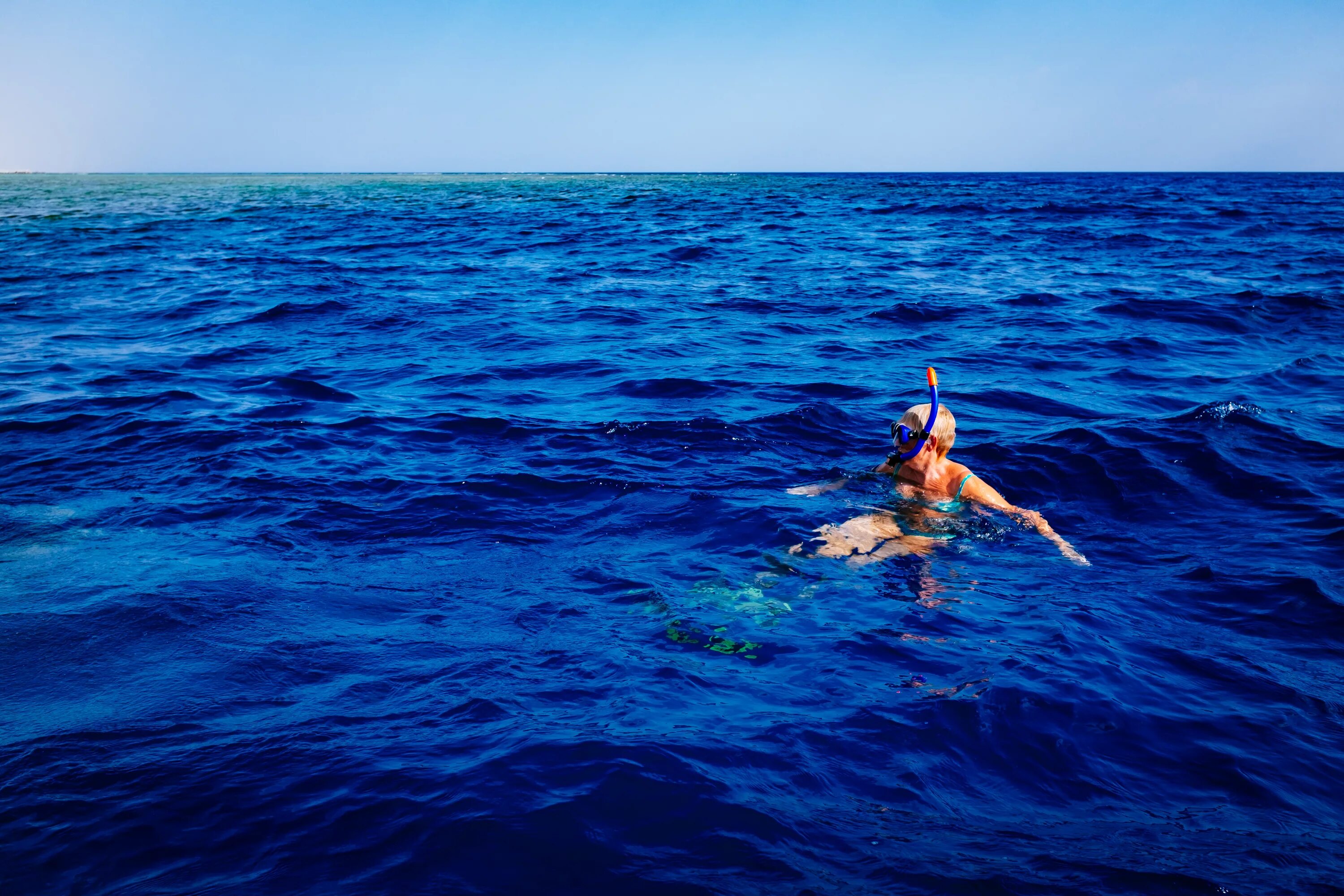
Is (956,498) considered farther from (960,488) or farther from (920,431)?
(920,431)

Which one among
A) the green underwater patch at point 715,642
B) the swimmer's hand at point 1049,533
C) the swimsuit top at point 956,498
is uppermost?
the swimsuit top at point 956,498

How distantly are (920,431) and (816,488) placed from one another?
132 cm

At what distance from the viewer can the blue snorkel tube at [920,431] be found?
22.5 ft

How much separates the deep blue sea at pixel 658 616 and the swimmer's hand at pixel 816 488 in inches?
7.1

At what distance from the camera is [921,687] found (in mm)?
4734

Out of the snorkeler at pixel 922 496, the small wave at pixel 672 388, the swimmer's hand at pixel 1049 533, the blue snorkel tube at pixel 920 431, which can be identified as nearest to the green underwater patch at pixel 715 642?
the snorkeler at pixel 922 496

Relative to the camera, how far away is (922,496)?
720 cm

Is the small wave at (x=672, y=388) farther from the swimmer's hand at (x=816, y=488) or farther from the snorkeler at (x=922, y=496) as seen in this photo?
the snorkeler at (x=922, y=496)

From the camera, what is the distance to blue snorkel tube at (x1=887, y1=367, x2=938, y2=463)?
6.86 meters

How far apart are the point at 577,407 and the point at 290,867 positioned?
24.7ft

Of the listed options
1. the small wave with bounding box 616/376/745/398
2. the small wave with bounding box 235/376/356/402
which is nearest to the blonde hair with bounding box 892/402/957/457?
the small wave with bounding box 616/376/745/398

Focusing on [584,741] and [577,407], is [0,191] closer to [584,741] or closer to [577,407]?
[577,407]

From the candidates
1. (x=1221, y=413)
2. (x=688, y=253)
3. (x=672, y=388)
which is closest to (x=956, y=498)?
(x=1221, y=413)

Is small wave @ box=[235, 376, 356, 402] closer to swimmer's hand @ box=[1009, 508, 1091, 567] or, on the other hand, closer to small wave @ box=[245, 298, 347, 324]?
small wave @ box=[245, 298, 347, 324]
